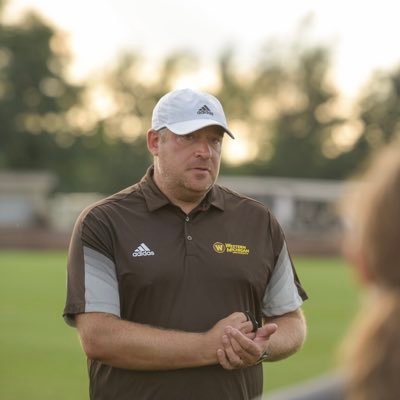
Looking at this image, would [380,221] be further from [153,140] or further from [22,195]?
[22,195]

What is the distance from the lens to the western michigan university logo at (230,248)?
4.08 m

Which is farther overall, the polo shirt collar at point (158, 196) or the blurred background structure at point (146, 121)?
the blurred background structure at point (146, 121)

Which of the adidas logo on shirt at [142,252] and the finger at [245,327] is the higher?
the adidas logo on shirt at [142,252]

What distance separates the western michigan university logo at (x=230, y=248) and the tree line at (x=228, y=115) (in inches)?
2552

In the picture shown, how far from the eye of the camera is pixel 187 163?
417cm

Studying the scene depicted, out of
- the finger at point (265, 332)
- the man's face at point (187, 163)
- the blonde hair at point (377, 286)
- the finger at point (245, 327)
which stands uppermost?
the blonde hair at point (377, 286)

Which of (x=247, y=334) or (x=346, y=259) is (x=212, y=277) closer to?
(x=247, y=334)

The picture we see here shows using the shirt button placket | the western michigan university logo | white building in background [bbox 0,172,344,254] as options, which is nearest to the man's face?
the shirt button placket

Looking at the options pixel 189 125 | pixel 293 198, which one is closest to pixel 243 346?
pixel 189 125

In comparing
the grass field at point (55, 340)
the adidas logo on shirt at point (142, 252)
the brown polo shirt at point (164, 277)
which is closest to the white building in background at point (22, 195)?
the grass field at point (55, 340)

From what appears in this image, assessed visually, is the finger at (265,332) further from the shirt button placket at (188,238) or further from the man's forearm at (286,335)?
the shirt button placket at (188,238)

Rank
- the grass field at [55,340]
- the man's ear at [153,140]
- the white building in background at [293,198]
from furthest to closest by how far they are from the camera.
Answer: the white building in background at [293,198] < the grass field at [55,340] < the man's ear at [153,140]

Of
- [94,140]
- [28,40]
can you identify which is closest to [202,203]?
[28,40]

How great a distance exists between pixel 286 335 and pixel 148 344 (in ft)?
2.15
